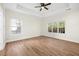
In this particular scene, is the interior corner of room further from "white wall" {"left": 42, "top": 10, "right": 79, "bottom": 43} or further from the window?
"white wall" {"left": 42, "top": 10, "right": 79, "bottom": 43}

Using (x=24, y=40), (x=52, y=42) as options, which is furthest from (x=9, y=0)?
(x=52, y=42)

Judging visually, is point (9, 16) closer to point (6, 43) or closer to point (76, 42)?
point (6, 43)

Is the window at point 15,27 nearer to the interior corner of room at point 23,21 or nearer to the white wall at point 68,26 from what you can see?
Answer: the interior corner of room at point 23,21

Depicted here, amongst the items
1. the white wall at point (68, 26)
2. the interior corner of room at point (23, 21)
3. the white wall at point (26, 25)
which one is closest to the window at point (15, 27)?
the interior corner of room at point (23, 21)

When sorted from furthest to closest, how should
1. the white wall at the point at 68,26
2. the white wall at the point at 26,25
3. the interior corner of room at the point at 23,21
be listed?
the white wall at the point at 68,26, the white wall at the point at 26,25, the interior corner of room at the point at 23,21

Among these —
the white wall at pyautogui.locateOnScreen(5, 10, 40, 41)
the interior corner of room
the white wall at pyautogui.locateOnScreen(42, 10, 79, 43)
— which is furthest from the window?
the white wall at pyautogui.locateOnScreen(42, 10, 79, 43)

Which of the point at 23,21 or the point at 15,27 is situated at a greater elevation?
the point at 23,21

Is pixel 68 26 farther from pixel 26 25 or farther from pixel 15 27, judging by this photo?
pixel 15 27

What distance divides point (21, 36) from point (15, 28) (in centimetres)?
42

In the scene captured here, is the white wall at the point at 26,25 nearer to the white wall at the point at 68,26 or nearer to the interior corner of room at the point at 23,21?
the interior corner of room at the point at 23,21

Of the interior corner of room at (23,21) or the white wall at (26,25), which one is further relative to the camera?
the white wall at (26,25)

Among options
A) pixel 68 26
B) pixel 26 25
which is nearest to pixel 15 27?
pixel 26 25

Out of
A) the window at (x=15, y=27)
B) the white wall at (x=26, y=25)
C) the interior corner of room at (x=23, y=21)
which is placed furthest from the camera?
the white wall at (x=26, y=25)

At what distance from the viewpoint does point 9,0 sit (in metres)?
1.77
